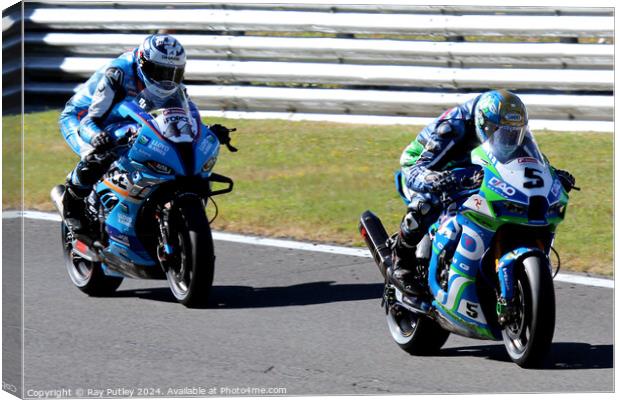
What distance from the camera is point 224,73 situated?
42.8 feet

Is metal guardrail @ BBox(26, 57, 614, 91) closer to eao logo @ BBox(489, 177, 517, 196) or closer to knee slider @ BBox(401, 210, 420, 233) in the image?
knee slider @ BBox(401, 210, 420, 233)

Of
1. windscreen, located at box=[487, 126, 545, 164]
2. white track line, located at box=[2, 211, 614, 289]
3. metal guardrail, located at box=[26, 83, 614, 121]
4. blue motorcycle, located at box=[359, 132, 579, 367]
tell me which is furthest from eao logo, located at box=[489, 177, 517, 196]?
metal guardrail, located at box=[26, 83, 614, 121]

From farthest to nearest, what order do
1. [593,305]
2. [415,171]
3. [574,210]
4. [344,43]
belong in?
[344,43], [574,210], [593,305], [415,171]

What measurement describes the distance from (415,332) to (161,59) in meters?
2.40

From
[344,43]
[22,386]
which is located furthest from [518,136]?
[344,43]

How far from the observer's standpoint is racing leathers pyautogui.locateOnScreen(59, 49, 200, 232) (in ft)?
28.2

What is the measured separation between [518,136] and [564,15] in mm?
4937

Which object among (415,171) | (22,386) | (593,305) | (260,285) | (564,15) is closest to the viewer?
(22,386)

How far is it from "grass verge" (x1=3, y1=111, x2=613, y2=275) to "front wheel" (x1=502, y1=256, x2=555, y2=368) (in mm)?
2849

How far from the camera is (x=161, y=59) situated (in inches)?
334

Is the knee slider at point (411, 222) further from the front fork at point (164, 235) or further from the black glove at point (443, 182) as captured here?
the front fork at point (164, 235)

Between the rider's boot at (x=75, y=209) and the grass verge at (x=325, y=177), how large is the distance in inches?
81.5

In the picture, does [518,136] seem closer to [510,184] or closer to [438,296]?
[510,184]

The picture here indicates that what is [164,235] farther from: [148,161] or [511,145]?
[511,145]
